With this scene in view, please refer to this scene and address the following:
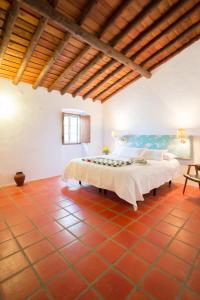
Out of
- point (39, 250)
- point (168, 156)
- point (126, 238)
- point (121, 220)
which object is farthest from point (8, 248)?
point (168, 156)

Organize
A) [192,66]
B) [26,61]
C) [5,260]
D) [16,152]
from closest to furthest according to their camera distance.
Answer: [5,260], [26,61], [192,66], [16,152]

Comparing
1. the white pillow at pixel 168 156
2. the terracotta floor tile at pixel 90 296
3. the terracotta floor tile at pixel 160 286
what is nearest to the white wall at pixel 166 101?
the white pillow at pixel 168 156

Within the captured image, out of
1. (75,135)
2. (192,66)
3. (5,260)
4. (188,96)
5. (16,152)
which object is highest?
(192,66)

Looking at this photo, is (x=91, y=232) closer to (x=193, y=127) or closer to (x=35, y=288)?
(x=35, y=288)

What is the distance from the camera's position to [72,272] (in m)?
1.52

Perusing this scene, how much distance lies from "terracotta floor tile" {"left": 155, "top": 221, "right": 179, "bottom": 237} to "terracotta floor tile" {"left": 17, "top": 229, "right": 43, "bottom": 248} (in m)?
1.59

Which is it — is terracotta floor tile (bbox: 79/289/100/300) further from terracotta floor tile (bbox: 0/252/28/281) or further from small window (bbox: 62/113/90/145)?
small window (bbox: 62/113/90/145)

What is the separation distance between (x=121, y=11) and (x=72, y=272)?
12.3ft

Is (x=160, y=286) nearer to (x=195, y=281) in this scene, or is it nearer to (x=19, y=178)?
(x=195, y=281)

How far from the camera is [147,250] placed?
1829mm

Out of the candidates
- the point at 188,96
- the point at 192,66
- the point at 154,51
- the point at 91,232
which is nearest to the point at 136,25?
the point at 154,51

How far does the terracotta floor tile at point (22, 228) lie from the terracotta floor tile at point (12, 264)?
43 cm

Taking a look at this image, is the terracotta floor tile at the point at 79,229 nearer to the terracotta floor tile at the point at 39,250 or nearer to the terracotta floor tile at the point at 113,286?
the terracotta floor tile at the point at 39,250

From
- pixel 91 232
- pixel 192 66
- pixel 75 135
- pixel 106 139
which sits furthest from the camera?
pixel 106 139
